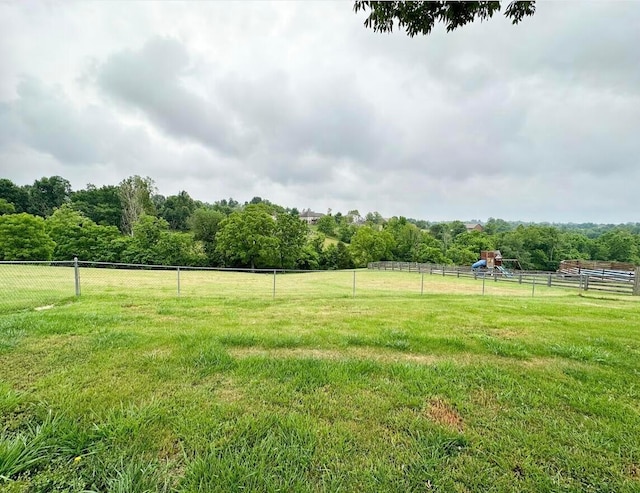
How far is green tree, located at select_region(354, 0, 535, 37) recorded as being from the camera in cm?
343

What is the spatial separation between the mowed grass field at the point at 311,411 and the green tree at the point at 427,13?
413 cm

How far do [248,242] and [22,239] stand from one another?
84.8 ft

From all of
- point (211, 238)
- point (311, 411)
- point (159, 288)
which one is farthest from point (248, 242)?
point (311, 411)

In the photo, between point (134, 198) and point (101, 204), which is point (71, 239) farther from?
point (101, 204)

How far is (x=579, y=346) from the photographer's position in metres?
4.14

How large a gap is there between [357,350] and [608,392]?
2.51m

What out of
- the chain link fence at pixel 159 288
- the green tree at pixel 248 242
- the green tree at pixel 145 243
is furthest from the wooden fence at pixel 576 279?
the green tree at pixel 145 243

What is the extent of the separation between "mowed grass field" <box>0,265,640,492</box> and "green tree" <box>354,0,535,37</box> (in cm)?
413

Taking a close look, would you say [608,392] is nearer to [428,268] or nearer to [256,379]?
[256,379]

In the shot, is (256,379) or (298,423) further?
(256,379)

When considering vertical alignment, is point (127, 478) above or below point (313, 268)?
above

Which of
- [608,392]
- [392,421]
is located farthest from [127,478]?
[608,392]

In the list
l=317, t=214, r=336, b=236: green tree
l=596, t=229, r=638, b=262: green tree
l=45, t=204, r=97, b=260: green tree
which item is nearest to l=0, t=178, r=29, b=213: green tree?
l=45, t=204, r=97, b=260: green tree

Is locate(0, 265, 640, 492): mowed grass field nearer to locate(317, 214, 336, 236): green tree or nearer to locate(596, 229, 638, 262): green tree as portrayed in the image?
locate(317, 214, 336, 236): green tree
